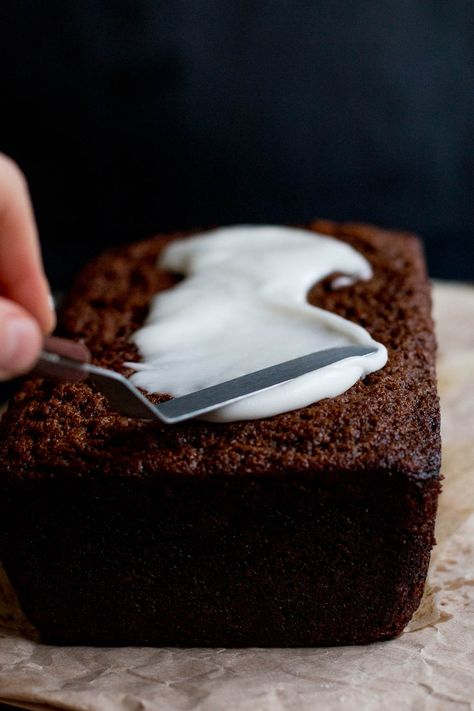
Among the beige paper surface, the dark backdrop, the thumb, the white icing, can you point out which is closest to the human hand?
the thumb

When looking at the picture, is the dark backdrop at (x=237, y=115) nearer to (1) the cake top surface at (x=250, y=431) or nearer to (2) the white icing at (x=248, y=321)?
(2) the white icing at (x=248, y=321)

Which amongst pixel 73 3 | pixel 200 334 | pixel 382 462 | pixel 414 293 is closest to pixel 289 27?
pixel 73 3

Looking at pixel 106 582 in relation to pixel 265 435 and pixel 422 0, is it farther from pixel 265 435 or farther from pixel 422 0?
pixel 422 0

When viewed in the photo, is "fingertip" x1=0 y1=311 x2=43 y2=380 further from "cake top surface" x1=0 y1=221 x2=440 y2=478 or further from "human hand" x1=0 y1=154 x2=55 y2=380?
"cake top surface" x1=0 y1=221 x2=440 y2=478

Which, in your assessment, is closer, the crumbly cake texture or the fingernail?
the fingernail

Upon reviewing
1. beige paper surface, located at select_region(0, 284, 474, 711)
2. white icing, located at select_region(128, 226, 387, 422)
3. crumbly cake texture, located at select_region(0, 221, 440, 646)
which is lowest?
beige paper surface, located at select_region(0, 284, 474, 711)

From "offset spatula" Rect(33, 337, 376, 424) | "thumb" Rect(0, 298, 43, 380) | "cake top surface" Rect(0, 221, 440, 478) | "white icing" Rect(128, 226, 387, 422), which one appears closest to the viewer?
"thumb" Rect(0, 298, 43, 380)

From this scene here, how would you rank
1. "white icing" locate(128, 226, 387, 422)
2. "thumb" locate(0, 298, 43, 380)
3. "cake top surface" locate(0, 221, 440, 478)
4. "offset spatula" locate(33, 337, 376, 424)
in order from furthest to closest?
"white icing" locate(128, 226, 387, 422) → "cake top surface" locate(0, 221, 440, 478) → "offset spatula" locate(33, 337, 376, 424) → "thumb" locate(0, 298, 43, 380)

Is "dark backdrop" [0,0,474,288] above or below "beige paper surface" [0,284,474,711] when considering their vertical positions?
above

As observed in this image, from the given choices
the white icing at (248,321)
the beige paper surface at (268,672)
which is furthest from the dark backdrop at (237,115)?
the beige paper surface at (268,672)
